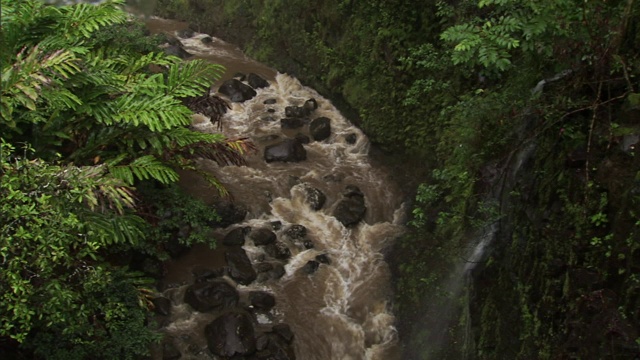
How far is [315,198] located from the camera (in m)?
10.8

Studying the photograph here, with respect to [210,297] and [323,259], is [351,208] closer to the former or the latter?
[323,259]

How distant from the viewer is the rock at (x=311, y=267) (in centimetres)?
952

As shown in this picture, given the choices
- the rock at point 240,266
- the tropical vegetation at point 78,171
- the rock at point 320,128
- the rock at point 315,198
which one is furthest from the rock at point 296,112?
the tropical vegetation at point 78,171

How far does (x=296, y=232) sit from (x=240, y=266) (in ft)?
4.62

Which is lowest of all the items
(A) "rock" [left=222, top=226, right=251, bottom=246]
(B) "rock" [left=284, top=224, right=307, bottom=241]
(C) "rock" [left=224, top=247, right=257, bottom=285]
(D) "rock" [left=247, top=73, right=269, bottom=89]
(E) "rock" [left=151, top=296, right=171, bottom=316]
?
(E) "rock" [left=151, top=296, right=171, bottom=316]

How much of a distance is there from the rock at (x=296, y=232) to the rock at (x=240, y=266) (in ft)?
3.33

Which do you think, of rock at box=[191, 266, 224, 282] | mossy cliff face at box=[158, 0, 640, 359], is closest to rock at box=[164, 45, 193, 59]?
mossy cliff face at box=[158, 0, 640, 359]

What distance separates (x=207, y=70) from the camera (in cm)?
745

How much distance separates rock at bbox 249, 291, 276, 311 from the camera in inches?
343

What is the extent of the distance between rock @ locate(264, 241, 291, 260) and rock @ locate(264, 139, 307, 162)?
2.69 metres

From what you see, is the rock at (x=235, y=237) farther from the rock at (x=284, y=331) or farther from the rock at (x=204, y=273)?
the rock at (x=284, y=331)

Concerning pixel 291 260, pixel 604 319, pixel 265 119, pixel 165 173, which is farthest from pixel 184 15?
pixel 604 319

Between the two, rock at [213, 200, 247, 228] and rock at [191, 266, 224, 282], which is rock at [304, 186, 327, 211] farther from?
rock at [191, 266, 224, 282]

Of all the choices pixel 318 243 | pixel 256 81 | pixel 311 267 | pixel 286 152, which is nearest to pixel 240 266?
pixel 311 267
